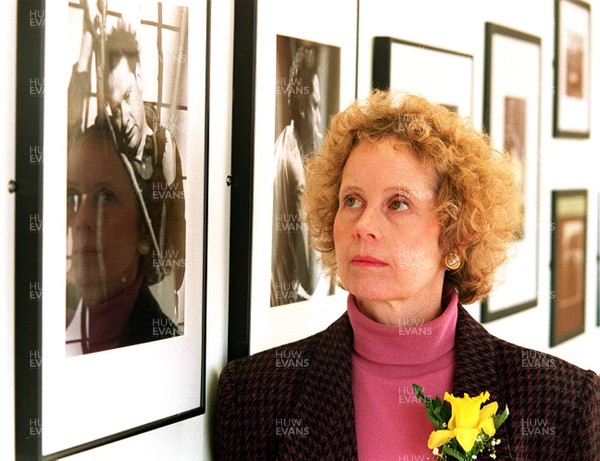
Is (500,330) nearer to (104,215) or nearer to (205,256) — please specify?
(205,256)

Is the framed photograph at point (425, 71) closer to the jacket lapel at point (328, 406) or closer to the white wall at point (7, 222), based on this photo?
the jacket lapel at point (328, 406)

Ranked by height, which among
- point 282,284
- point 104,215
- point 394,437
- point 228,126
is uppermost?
point 228,126

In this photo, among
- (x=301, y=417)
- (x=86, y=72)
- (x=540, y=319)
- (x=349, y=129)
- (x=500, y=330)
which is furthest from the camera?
(x=540, y=319)

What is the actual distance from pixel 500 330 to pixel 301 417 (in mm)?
1309

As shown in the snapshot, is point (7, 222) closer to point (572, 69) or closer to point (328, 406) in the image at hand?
point (328, 406)

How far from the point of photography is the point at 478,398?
148cm

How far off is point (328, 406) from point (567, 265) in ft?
5.95

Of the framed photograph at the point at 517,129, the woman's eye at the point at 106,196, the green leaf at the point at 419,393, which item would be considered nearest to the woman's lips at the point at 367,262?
the green leaf at the point at 419,393

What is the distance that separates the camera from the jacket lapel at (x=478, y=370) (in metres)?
1.58

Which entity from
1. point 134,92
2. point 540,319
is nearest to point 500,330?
point 540,319

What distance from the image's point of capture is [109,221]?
1.28 meters

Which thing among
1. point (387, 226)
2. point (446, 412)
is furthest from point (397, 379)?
point (387, 226)

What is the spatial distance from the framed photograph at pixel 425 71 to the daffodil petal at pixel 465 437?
3.08 ft

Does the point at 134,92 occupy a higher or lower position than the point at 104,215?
higher
